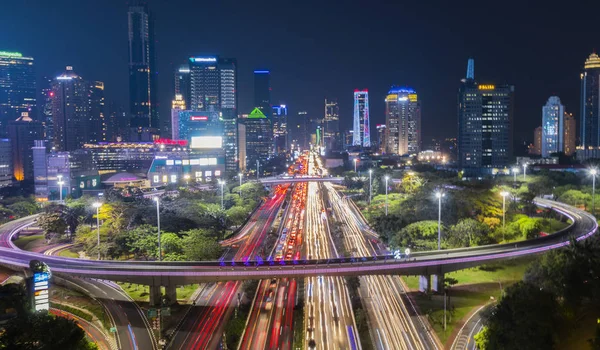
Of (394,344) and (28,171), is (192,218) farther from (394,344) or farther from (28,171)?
(28,171)

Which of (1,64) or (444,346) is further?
(1,64)

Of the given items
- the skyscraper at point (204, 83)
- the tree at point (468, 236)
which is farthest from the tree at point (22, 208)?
the skyscraper at point (204, 83)

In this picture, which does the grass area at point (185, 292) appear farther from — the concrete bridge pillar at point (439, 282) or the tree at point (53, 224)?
the tree at point (53, 224)

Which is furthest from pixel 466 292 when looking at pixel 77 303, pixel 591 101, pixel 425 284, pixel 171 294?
pixel 591 101

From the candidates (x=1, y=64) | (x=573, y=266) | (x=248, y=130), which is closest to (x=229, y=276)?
(x=573, y=266)

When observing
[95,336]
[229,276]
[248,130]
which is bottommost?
[95,336]

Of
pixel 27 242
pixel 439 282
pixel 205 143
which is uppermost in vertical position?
pixel 205 143

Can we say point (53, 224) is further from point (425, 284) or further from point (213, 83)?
point (213, 83)
